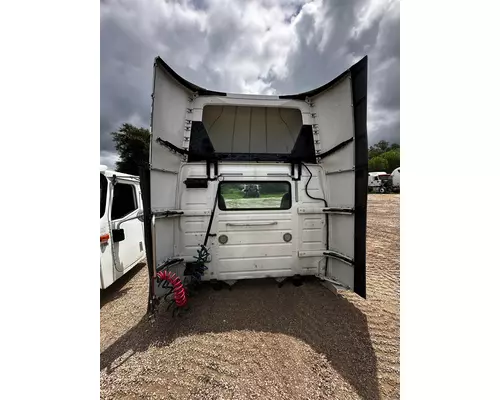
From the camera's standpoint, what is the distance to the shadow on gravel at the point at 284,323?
5.60 ft

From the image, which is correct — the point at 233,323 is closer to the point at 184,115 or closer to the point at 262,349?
the point at 262,349

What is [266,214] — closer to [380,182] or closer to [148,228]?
[148,228]

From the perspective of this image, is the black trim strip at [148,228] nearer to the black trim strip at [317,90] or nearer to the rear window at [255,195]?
the rear window at [255,195]

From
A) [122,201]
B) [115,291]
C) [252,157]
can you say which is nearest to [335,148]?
[252,157]

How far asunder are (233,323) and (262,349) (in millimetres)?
459

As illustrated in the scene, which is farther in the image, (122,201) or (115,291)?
(122,201)

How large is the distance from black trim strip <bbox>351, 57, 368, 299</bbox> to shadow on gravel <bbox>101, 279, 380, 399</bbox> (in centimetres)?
44

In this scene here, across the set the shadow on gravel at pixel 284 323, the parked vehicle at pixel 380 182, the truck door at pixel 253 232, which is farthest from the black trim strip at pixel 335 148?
the parked vehicle at pixel 380 182

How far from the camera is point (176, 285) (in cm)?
222

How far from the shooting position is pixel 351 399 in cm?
139

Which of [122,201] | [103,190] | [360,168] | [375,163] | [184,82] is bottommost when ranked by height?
[122,201]

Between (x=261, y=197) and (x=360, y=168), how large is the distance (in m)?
1.34

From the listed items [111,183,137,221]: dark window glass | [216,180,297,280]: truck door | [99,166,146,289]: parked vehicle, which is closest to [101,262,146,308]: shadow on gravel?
[99,166,146,289]: parked vehicle

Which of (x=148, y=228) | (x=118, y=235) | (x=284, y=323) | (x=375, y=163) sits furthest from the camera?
(x=375, y=163)
